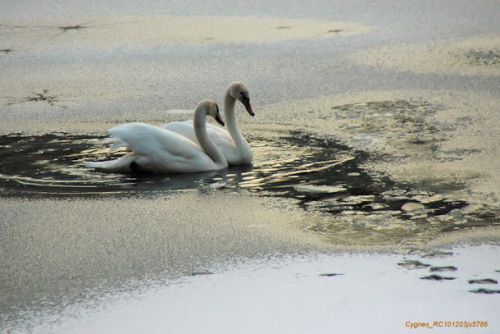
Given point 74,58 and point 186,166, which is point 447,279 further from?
point 74,58

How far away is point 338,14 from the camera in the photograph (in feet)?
42.5

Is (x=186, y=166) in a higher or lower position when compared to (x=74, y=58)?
lower

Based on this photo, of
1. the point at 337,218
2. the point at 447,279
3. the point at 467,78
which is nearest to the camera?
the point at 447,279

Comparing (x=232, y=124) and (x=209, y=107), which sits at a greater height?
(x=209, y=107)

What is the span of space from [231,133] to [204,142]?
244mm

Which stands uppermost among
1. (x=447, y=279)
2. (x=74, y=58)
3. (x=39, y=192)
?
(x=74, y=58)

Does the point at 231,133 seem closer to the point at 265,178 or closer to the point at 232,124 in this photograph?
the point at 232,124

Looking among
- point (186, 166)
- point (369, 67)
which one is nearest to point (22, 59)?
point (369, 67)

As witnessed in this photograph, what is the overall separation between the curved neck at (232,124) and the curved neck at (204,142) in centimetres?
15

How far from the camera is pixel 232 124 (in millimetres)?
8070

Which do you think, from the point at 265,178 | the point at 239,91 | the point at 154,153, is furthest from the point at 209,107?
the point at 265,178

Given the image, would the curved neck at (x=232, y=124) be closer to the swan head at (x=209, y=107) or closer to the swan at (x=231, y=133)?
the swan at (x=231, y=133)

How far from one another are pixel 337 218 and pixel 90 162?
2.22 meters

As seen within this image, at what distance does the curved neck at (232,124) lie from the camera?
310 inches
